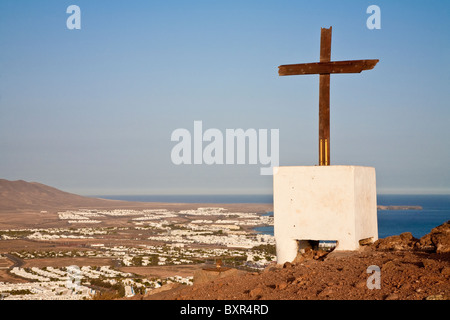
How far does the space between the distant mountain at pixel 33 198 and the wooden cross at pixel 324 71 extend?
156 meters

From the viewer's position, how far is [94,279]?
42.7m

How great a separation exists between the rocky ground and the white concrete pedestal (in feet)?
1.66

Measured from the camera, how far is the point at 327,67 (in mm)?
9758

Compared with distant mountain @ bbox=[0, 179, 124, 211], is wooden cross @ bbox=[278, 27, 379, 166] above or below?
above

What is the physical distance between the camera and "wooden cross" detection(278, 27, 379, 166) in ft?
31.7

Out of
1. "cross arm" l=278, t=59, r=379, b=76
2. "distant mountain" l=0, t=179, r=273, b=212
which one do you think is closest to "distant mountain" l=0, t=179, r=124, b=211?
"distant mountain" l=0, t=179, r=273, b=212

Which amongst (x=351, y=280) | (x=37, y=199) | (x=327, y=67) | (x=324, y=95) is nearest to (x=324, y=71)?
(x=327, y=67)

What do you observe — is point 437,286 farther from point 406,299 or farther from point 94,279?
point 94,279

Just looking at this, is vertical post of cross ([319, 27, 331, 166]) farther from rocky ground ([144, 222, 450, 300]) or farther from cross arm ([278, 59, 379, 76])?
rocky ground ([144, 222, 450, 300])
